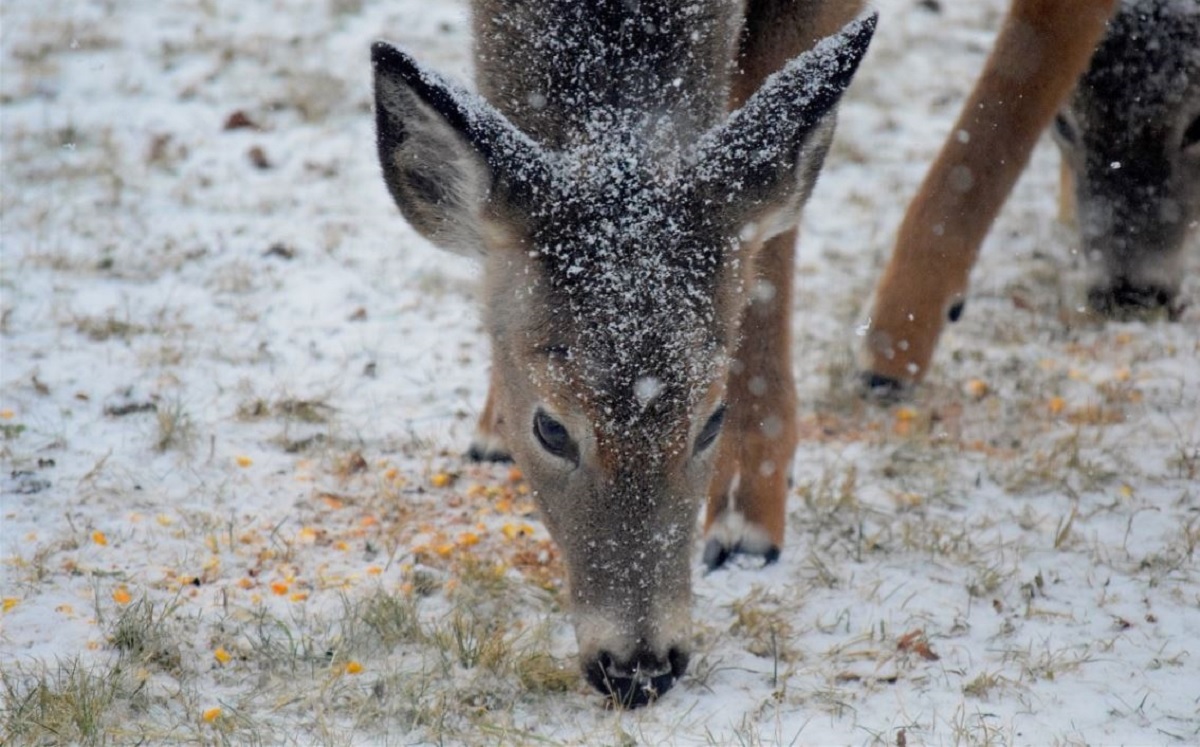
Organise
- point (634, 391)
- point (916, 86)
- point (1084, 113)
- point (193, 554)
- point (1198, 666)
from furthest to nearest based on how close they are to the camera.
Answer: point (916, 86), point (1084, 113), point (193, 554), point (1198, 666), point (634, 391)

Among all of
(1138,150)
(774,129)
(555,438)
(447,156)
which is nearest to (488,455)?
(555,438)

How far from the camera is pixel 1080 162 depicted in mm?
7496

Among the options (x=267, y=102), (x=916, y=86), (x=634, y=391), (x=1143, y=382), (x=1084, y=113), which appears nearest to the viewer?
(x=634, y=391)

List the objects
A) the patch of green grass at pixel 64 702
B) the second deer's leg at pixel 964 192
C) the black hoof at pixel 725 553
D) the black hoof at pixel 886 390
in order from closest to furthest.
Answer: the patch of green grass at pixel 64 702, the black hoof at pixel 725 553, the second deer's leg at pixel 964 192, the black hoof at pixel 886 390

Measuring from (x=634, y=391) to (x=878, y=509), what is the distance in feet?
6.56

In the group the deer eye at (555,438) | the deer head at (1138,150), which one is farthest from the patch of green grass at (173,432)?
the deer head at (1138,150)

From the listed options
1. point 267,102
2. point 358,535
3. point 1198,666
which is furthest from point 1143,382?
point 267,102

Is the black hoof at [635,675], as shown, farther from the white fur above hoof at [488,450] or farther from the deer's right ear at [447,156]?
the white fur above hoof at [488,450]

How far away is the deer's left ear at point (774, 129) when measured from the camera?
4.23 m

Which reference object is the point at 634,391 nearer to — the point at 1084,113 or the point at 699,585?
the point at 699,585

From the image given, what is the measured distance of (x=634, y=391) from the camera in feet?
13.2

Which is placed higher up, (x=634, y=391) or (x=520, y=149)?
(x=520, y=149)

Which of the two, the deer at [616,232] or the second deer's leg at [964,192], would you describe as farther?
the second deer's leg at [964,192]

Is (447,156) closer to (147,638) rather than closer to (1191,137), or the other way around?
(147,638)
